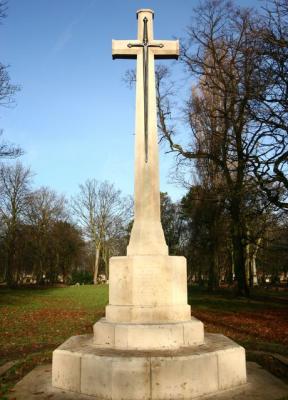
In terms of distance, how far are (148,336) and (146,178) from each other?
2.62m

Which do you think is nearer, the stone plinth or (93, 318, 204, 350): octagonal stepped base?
(93, 318, 204, 350): octagonal stepped base

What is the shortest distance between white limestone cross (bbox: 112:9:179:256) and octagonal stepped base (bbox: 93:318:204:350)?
1202 mm

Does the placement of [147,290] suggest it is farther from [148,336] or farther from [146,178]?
[146,178]

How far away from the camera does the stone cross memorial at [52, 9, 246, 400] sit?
190 inches

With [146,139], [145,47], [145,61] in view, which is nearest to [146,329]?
[146,139]

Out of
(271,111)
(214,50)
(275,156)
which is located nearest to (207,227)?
(214,50)

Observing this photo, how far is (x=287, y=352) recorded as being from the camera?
8180 mm

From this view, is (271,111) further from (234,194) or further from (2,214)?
(2,214)

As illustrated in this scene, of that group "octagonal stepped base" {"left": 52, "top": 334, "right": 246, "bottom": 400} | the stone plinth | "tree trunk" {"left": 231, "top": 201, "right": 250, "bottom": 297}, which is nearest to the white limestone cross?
the stone plinth

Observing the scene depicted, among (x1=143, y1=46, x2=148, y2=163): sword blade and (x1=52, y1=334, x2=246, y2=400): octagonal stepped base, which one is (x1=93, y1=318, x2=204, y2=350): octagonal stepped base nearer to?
(x1=52, y1=334, x2=246, y2=400): octagonal stepped base

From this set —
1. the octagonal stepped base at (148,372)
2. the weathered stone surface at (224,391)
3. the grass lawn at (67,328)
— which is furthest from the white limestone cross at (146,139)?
the grass lawn at (67,328)

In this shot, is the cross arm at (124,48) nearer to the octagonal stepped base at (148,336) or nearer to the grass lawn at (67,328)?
the octagonal stepped base at (148,336)

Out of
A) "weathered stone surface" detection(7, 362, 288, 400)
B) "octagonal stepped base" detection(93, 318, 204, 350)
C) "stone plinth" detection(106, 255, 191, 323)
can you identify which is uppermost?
"stone plinth" detection(106, 255, 191, 323)

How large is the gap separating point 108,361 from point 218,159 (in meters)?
18.4
